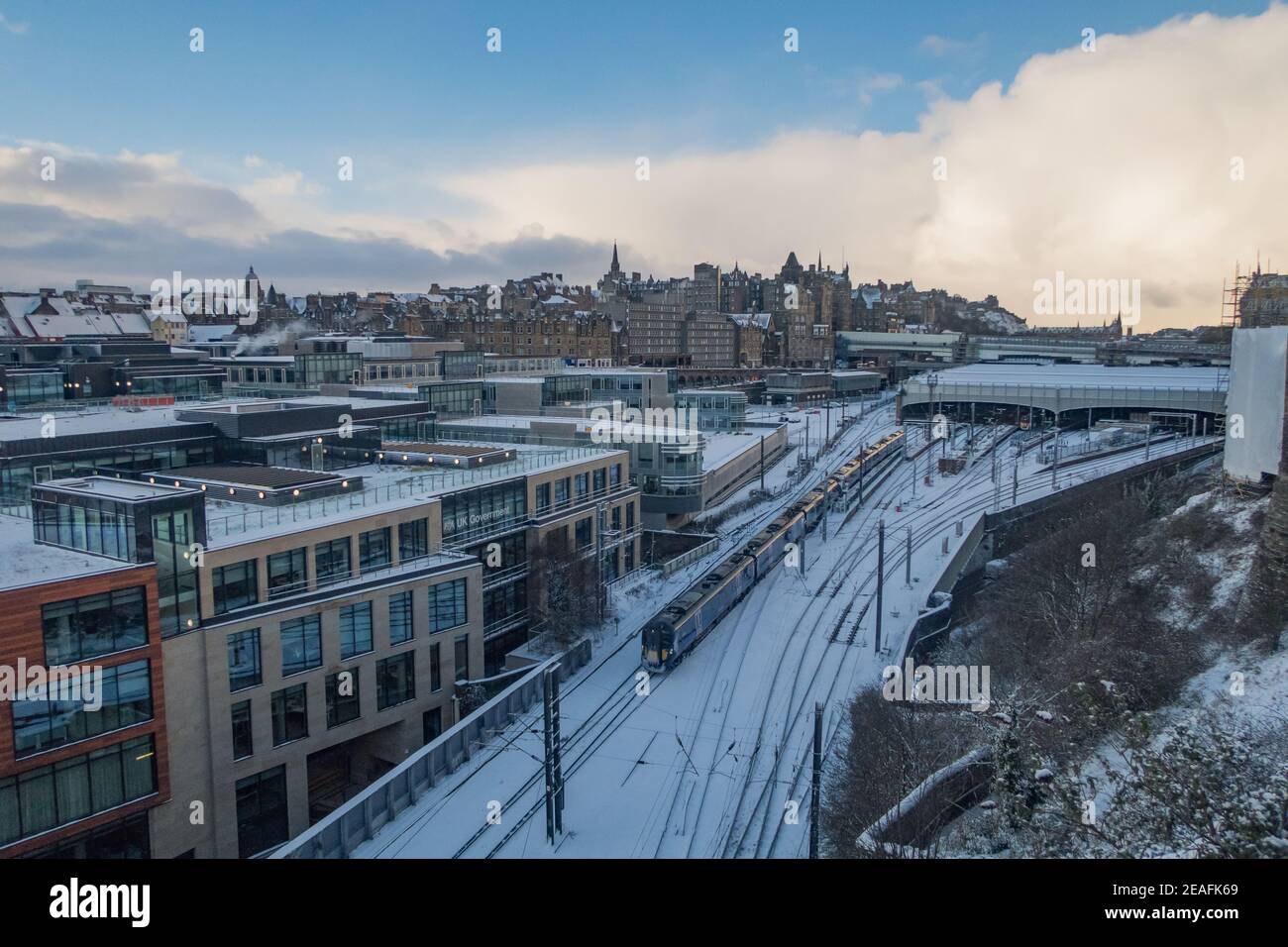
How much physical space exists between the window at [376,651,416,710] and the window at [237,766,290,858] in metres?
2.77

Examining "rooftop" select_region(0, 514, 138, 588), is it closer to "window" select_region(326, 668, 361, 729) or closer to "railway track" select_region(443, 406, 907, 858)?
"window" select_region(326, 668, 361, 729)

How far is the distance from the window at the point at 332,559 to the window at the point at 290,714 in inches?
101

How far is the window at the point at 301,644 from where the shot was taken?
1908 cm

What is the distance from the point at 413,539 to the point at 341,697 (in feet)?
14.9

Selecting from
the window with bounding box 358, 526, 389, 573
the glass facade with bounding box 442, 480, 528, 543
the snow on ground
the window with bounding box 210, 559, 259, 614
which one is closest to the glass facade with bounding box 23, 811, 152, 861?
the window with bounding box 210, 559, 259, 614

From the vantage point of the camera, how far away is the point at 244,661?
1831cm

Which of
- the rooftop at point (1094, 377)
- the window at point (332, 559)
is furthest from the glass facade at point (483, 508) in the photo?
the rooftop at point (1094, 377)

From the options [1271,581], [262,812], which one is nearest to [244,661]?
[262,812]

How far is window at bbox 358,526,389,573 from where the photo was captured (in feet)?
71.0

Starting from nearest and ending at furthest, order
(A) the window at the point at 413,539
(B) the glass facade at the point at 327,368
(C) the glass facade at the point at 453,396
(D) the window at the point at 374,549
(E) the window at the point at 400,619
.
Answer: (E) the window at the point at 400,619 < (D) the window at the point at 374,549 < (A) the window at the point at 413,539 < (C) the glass facade at the point at 453,396 < (B) the glass facade at the point at 327,368

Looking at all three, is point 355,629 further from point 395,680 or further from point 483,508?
point 483,508

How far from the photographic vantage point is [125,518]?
16.6 metres

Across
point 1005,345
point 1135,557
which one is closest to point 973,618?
point 1135,557

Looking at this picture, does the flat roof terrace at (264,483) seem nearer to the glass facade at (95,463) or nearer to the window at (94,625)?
the glass facade at (95,463)
